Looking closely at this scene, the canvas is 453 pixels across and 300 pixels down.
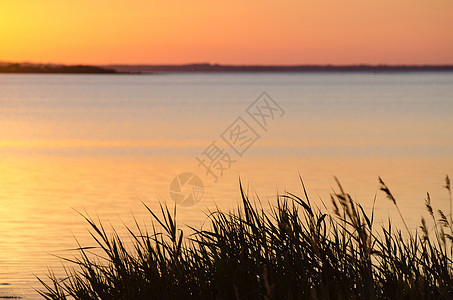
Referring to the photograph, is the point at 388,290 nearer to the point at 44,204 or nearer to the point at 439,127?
the point at 44,204

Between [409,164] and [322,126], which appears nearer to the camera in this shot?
[409,164]

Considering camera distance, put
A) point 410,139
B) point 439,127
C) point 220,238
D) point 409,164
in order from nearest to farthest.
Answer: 1. point 220,238
2. point 409,164
3. point 410,139
4. point 439,127

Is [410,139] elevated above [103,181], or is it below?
above

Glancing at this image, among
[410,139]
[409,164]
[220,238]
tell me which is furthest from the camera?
[410,139]

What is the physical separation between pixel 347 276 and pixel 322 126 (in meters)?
46.4

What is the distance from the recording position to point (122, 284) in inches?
292

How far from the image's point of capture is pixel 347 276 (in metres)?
7.11

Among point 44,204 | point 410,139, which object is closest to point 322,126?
point 410,139

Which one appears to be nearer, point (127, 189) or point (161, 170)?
point (127, 189)

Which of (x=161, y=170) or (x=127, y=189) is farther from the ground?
(x=161, y=170)

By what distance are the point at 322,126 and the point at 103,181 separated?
2909 centimetres

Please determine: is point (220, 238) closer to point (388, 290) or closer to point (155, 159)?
point (388, 290)

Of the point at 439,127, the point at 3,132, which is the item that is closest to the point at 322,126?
the point at 439,127

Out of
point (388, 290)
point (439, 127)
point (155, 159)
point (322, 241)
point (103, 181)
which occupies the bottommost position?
point (388, 290)
